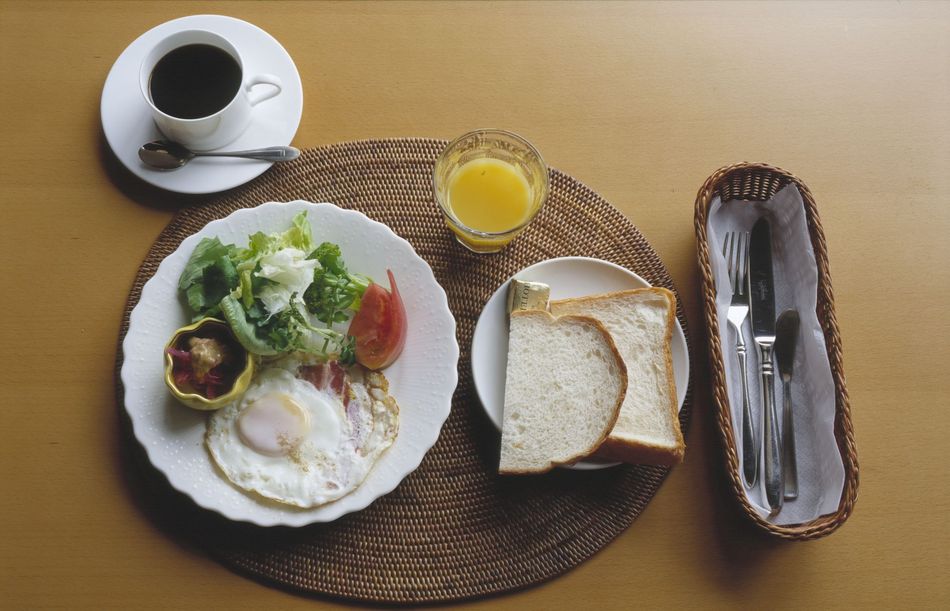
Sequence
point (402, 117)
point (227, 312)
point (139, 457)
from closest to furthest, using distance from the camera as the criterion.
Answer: point (227, 312) < point (139, 457) < point (402, 117)

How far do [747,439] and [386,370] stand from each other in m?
0.89

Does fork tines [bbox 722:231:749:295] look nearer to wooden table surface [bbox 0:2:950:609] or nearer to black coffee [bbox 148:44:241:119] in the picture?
wooden table surface [bbox 0:2:950:609]

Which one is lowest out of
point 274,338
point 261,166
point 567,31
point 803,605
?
point 803,605

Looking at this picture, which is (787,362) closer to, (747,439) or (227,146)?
(747,439)

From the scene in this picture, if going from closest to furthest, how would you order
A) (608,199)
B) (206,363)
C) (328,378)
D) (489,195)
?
(206,363) → (328,378) → (489,195) → (608,199)

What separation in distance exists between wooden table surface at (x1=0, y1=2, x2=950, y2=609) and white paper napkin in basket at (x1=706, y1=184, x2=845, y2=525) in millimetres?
99

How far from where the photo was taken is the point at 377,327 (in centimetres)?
165

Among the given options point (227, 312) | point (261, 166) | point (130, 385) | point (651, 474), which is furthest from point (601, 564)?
point (261, 166)

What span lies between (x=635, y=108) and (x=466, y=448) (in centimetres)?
106

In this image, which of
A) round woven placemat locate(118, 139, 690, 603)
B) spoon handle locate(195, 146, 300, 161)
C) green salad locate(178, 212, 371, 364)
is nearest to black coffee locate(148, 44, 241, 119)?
spoon handle locate(195, 146, 300, 161)

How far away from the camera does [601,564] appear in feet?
5.63

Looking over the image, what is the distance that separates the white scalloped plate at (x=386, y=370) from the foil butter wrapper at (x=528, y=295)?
163mm

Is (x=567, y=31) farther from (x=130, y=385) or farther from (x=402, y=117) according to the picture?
(x=130, y=385)

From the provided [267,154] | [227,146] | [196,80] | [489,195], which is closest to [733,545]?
[489,195]
